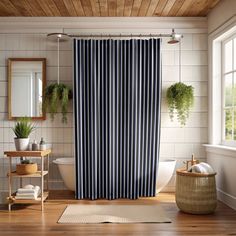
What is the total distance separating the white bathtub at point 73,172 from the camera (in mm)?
5059

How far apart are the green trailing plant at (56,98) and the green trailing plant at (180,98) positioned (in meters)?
1.42

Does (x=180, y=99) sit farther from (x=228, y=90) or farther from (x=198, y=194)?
(x=198, y=194)

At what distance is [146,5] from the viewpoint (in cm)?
488

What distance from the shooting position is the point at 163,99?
5.43 meters

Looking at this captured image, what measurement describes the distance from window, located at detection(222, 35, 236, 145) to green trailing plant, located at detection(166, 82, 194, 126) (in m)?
0.46

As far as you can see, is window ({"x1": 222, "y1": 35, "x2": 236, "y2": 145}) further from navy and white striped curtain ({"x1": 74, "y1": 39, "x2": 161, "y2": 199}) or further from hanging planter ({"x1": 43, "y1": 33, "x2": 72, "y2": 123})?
hanging planter ({"x1": 43, "y1": 33, "x2": 72, "y2": 123})

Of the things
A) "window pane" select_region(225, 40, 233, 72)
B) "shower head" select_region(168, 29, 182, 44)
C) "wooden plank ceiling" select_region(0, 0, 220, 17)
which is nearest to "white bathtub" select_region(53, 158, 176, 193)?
"window pane" select_region(225, 40, 233, 72)

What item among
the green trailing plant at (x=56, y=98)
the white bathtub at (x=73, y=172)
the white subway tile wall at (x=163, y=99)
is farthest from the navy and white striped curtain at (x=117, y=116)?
the white subway tile wall at (x=163, y=99)

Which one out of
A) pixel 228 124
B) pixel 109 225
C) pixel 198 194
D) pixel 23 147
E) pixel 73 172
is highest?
pixel 228 124

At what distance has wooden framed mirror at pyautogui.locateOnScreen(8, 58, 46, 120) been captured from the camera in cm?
535

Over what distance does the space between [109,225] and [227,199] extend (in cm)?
170

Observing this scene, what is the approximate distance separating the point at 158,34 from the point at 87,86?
1320mm

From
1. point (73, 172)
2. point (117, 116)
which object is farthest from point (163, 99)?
point (73, 172)

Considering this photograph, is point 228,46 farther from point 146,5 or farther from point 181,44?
point 146,5
